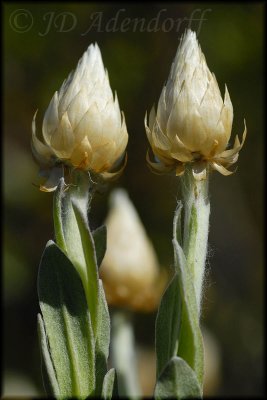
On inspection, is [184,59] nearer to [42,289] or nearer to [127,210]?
[42,289]

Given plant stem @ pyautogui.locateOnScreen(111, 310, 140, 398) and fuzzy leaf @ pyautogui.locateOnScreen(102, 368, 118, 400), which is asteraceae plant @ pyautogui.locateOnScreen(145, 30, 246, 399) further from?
plant stem @ pyautogui.locateOnScreen(111, 310, 140, 398)

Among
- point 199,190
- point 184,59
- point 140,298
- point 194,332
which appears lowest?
point 140,298

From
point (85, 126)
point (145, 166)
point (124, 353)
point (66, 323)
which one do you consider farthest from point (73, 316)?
point (145, 166)

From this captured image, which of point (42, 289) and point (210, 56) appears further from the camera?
point (210, 56)

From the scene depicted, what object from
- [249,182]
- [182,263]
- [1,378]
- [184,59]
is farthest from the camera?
[249,182]

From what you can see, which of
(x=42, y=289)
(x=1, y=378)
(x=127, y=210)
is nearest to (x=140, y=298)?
(x=127, y=210)

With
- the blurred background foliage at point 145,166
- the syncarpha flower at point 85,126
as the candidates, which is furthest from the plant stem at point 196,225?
the blurred background foliage at point 145,166

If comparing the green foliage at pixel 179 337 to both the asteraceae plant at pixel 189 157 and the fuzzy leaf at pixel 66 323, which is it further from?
the fuzzy leaf at pixel 66 323
